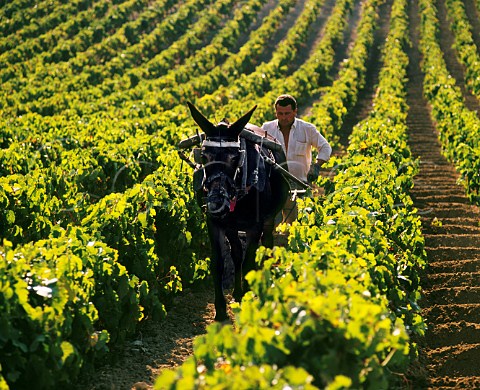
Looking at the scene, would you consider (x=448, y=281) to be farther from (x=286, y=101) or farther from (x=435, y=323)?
(x=286, y=101)

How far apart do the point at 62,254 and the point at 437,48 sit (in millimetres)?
30775

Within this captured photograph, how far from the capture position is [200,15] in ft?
148

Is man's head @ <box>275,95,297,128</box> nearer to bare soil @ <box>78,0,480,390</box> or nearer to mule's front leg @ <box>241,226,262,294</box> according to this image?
mule's front leg @ <box>241,226,262,294</box>

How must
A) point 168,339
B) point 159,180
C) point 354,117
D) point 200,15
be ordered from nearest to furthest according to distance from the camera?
point 168,339 < point 159,180 < point 354,117 < point 200,15

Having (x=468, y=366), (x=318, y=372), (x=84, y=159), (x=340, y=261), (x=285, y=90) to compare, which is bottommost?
(x=468, y=366)

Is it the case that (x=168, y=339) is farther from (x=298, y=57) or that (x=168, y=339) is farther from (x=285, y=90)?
(x=298, y=57)

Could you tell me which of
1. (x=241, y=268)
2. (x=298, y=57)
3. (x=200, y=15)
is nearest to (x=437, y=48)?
(x=298, y=57)

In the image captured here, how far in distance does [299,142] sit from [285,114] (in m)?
0.49

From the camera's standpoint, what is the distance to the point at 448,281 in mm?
8867

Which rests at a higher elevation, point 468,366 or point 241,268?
point 241,268

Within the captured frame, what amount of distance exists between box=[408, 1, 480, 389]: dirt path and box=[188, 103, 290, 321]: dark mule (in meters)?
1.82

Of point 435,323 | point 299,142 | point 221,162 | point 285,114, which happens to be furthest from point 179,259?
point 435,323

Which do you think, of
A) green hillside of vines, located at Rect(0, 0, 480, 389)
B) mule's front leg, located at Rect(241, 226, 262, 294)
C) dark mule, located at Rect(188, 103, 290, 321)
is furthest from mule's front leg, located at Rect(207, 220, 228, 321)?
green hillside of vines, located at Rect(0, 0, 480, 389)

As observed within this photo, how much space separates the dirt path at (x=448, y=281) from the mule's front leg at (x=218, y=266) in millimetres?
1817
